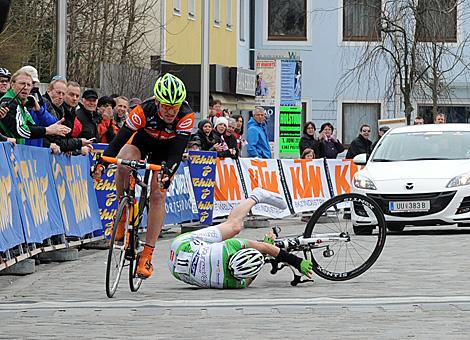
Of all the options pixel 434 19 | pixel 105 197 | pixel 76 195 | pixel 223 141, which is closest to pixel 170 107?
pixel 76 195

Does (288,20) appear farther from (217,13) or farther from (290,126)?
(290,126)

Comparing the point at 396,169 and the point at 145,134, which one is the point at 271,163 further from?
the point at 145,134

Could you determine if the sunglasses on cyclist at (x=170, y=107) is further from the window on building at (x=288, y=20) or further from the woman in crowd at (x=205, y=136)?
the window on building at (x=288, y=20)

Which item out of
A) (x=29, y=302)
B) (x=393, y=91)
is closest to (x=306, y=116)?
(x=393, y=91)

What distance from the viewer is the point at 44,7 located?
3117cm

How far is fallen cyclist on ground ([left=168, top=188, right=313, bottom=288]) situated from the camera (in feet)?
39.8

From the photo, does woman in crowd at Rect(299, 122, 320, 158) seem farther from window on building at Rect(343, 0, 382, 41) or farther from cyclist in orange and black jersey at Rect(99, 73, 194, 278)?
cyclist in orange and black jersey at Rect(99, 73, 194, 278)

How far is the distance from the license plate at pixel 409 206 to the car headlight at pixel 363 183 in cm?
49

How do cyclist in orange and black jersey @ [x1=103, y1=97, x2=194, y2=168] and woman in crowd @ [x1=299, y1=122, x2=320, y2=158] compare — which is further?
woman in crowd @ [x1=299, y1=122, x2=320, y2=158]

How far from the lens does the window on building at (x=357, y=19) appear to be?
4492 centimetres

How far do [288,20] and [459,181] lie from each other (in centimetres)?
3594

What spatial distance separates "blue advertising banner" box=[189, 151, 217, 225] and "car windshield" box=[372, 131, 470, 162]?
101 inches

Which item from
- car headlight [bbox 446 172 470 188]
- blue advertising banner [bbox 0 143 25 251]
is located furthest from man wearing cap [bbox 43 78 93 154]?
car headlight [bbox 446 172 470 188]

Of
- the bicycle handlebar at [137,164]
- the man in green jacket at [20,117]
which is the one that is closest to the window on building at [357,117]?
the man in green jacket at [20,117]
